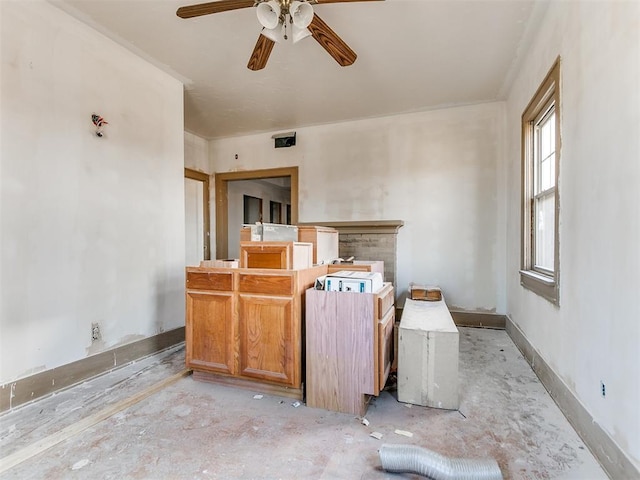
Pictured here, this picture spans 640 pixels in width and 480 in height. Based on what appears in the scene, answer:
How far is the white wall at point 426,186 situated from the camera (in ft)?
13.4

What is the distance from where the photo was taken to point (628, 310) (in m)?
1.38

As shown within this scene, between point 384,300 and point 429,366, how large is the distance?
1.67ft

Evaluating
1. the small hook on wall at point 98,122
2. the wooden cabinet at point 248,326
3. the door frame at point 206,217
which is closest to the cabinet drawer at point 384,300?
the wooden cabinet at point 248,326

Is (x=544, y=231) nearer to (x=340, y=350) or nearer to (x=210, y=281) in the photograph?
(x=340, y=350)

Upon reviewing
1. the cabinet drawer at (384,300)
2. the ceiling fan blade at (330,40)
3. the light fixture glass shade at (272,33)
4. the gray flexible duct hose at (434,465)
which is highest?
the ceiling fan blade at (330,40)

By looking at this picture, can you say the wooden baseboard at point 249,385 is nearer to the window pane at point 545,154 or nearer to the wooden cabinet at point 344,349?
the wooden cabinet at point 344,349

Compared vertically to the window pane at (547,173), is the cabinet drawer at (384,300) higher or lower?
lower

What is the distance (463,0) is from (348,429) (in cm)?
292

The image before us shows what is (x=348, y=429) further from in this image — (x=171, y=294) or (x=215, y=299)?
(x=171, y=294)

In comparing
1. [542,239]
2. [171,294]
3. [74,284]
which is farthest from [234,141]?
[542,239]

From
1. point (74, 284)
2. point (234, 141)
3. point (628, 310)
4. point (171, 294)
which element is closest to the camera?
point (628, 310)

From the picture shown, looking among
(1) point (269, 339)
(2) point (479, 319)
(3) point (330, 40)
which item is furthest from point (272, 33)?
(2) point (479, 319)

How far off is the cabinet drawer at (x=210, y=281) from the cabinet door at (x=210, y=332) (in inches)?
2.0

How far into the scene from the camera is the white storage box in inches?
82.4
